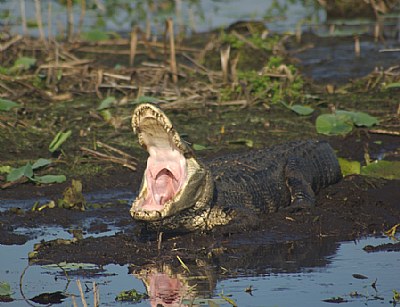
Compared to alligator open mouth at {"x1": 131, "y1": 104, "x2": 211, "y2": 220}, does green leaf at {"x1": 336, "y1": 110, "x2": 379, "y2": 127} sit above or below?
below

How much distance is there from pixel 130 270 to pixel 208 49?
687 cm

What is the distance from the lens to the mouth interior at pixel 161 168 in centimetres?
625

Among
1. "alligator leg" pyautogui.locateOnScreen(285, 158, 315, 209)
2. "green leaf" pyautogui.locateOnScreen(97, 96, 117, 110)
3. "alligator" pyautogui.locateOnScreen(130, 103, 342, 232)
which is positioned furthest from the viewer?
"green leaf" pyautogui.locateOnScreen(97, 96, 117, 110)

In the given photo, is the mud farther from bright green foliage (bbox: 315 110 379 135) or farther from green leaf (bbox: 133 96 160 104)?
green leaf (bbox: 133 96 160 104)

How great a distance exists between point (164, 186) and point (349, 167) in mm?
2387

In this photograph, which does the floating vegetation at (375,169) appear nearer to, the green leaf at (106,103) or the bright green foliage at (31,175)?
the bright green foliage at (31,175)

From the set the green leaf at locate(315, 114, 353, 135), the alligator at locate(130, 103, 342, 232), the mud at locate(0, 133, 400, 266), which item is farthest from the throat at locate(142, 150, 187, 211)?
the green leaf at locate(315, 114, 353, 135)

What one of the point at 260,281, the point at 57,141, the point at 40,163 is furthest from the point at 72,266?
the point at 57,141

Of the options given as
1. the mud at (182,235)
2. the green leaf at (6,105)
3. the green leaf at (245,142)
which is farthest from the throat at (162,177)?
the green leaf at (6,105)

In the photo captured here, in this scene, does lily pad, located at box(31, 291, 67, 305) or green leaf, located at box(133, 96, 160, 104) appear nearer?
lily pad, located at box(31, 291, 67, 305)

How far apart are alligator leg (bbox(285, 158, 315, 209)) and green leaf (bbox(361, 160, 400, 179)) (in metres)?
0.57

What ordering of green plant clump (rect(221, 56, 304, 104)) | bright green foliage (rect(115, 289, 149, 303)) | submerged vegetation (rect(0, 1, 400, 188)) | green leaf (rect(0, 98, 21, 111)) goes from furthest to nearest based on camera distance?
green plant clump (rect(221, 56, 304, 104))
green leaf (rect(0, 98, 21, 111))
submerged vegetation (rect(0, 1, 400, 188))
bright green foliage (rect(115, 289, 149, 303))

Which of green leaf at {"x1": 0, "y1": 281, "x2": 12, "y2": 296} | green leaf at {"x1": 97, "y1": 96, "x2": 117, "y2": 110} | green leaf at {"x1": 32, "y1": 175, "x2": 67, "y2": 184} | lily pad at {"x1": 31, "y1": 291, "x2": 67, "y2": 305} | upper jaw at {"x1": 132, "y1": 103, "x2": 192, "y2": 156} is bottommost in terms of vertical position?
green leaf at {"x1": 32, "y1": 175, "x2": 67, "y2": 184}

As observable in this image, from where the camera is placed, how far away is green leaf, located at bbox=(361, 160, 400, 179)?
26.8 feet
